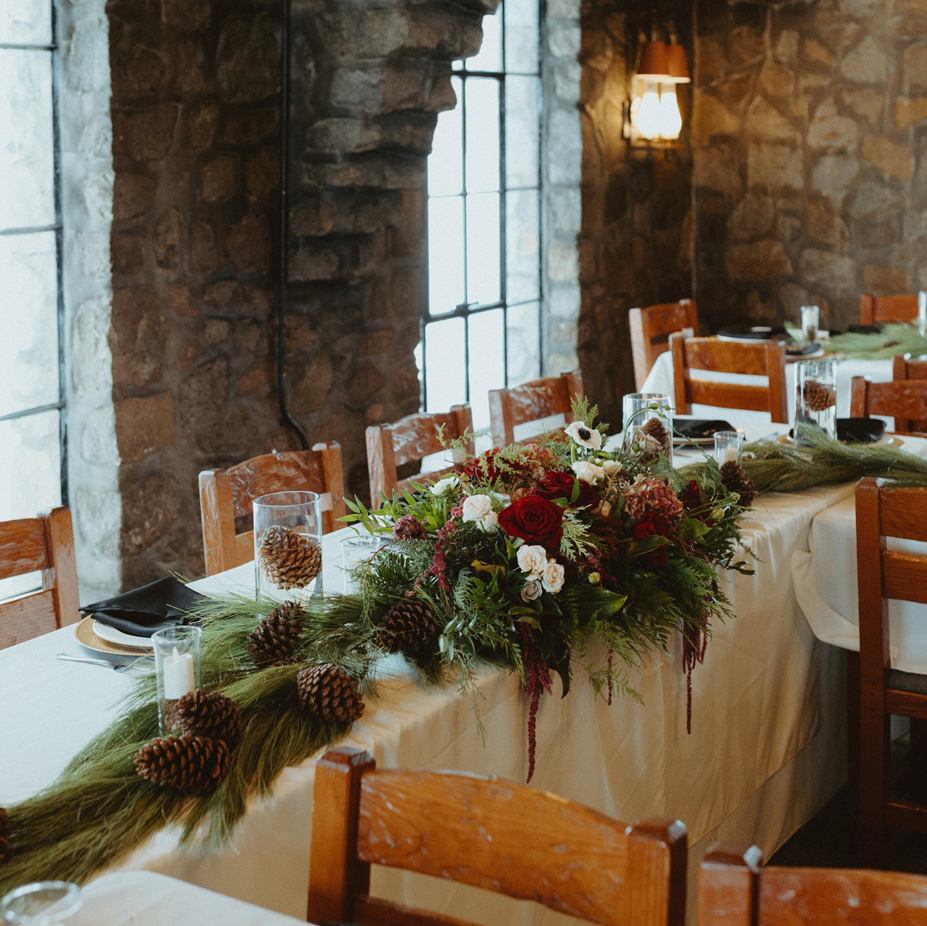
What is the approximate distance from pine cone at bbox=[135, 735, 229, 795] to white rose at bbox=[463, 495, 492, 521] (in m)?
0.48

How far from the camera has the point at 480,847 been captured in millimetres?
943

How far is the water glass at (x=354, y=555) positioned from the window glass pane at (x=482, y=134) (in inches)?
122

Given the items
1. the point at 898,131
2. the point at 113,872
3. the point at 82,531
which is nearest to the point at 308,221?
the point at 82,531

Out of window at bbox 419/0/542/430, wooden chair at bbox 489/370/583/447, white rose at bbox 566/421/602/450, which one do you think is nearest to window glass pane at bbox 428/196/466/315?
window at bbox 419/0/542/430

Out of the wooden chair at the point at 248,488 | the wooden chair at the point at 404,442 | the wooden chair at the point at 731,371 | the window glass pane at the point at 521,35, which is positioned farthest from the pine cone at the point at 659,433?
the window glass pane at the point at 521,35

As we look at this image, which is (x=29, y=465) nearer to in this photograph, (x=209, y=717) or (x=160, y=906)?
(x=209, y=717)

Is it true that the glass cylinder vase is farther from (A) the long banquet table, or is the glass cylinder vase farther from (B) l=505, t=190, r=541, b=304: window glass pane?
(B) l=505, t=190, r=541, b=304: window glass pane

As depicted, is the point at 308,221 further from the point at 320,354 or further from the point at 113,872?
the point at 113,872

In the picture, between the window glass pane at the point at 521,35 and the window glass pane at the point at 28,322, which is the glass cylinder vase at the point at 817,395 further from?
the window glass pane at the point at 521,35

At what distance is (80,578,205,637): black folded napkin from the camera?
1.55 m

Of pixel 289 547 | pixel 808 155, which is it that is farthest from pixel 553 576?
pixel 808 155

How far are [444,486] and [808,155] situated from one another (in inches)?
180

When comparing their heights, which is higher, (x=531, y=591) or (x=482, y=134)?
(x=482, y=134)

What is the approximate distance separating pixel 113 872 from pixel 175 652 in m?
0.28
